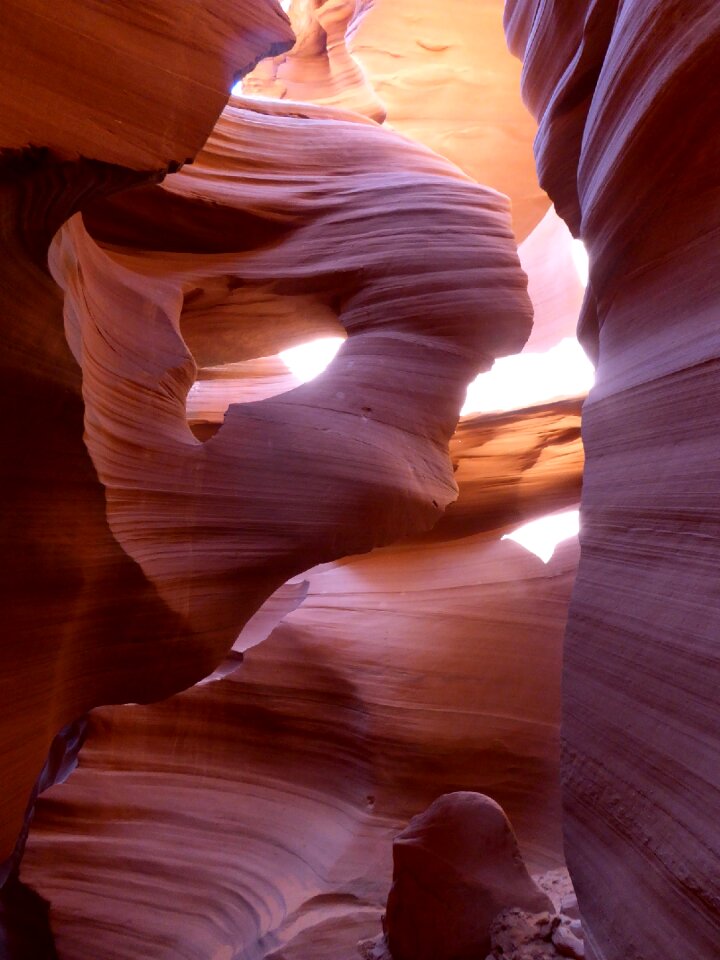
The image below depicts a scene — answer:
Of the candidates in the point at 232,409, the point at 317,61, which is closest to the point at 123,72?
the point at 232,409

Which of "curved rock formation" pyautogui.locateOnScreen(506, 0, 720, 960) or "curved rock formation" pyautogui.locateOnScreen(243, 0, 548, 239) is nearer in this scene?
"curved rock formation" pyautogui.locateOnScreen(506, 0, 720, 960)

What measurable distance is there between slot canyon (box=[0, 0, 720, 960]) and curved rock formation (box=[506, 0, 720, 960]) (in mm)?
10

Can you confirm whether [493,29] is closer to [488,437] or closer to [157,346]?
[488,437]

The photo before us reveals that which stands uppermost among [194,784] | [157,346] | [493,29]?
[493,29]

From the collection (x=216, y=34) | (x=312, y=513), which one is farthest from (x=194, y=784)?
(x=216, y=34)

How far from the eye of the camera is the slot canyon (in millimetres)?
1695

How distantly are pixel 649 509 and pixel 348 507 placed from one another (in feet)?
4.50

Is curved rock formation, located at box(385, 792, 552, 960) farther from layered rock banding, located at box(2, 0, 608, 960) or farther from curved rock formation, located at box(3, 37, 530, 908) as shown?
curved rock formation, located at box(3, 37, 530, 908)

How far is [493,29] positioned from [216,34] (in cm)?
478

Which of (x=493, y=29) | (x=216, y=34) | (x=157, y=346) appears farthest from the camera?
(x=493, y=29)

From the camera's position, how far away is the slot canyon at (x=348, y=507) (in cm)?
170

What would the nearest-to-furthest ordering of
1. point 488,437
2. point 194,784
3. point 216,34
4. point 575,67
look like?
point 216,34
point 575,67
point 194,784
point 488,437

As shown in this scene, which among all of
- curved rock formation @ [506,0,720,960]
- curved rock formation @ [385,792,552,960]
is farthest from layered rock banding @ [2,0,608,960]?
curved rock formation @ [506,0,720,960]

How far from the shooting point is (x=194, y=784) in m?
4.07
